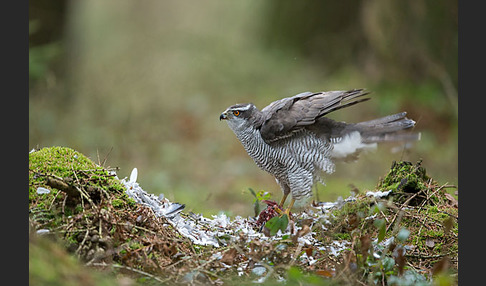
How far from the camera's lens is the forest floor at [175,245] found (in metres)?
3.27

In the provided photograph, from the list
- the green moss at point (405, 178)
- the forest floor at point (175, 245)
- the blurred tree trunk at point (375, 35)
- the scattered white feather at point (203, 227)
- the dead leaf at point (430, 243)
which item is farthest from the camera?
the blurred tree trunk at point (375, 35)

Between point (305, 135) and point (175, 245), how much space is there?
2.22m

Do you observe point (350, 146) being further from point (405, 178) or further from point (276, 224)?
point (276, 224)

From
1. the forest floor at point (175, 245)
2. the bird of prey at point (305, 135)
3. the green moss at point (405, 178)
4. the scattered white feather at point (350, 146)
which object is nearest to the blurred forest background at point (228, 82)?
the bird of prey at point (305, 135)

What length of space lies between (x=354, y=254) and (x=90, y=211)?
1932 mm

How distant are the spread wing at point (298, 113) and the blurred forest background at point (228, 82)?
221cm

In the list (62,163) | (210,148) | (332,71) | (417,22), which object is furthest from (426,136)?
(62,163)

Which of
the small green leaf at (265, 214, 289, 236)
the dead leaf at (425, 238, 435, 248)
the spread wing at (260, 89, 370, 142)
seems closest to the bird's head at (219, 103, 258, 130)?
the spread wing at (260, 89, 370, 142)

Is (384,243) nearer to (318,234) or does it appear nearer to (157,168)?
(318,234)

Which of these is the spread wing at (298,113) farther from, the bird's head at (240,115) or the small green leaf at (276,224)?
the small green leaf at (276,224)

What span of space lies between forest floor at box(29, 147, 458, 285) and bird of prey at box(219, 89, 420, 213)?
899 mm

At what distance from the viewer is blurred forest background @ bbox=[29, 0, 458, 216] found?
1020cm

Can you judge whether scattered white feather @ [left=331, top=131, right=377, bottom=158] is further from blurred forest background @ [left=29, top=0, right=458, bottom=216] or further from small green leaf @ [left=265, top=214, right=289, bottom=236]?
blurred forest background @ [left=29, top=0, right=458, bottom=216]

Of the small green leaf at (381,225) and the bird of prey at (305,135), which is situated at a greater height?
the bird of prey at (305,135)
